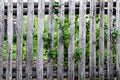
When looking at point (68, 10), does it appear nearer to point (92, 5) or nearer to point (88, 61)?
point (92, 5)

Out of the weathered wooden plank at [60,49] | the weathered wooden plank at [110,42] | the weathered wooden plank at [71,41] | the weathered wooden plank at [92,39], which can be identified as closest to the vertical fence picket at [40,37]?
the weathered wooden plank at [60,49]

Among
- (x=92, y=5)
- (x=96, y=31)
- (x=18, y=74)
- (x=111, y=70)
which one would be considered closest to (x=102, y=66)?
(x=111, y=70)

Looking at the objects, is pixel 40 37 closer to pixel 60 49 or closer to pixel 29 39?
Result: pixel 29 39

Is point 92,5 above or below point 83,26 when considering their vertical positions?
above

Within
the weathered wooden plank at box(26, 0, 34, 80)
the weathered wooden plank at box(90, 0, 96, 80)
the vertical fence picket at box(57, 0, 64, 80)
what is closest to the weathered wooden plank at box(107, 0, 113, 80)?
the weathered wooden plank at box(90, 0, 96, 80)

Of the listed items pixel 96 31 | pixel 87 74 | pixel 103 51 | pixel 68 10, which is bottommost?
pixel 87 74

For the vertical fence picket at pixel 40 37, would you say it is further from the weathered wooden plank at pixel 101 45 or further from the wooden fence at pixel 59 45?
the weathered wooden plank at pixel 101 45

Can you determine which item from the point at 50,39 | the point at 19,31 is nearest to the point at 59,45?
the point at 50,39

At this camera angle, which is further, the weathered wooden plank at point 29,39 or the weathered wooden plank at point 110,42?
the weathered wooden plank at point 110,42

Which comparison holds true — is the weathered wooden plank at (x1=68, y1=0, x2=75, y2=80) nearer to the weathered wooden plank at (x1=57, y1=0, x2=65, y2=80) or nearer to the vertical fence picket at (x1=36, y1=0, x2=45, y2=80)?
the weathered wooden plank at (x1=57, y1=0, x2=65, y2=80)

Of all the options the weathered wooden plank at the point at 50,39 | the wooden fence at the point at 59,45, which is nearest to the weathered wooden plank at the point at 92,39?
the wooden fence at the point at 59,45

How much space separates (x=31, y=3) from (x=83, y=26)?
95cm

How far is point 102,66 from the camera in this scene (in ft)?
15.3

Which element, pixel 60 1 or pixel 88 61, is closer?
pixel 60 1
